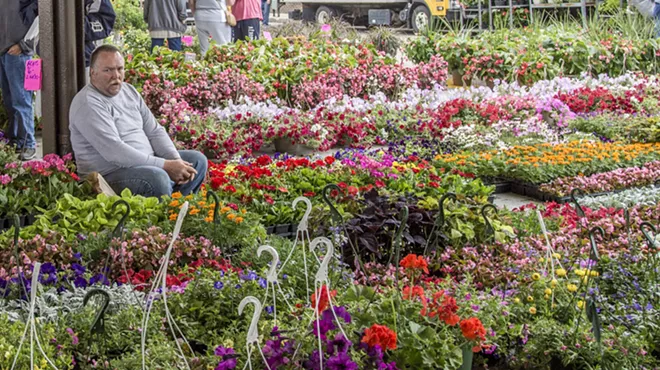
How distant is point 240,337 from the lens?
3287 mm

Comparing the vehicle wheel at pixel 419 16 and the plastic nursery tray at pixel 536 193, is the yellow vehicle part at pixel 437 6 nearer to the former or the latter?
the vehicle wheel at pixel 419 16

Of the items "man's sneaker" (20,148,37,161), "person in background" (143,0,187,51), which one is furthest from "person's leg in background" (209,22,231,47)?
"man's sneaker" (20,148,37,161)

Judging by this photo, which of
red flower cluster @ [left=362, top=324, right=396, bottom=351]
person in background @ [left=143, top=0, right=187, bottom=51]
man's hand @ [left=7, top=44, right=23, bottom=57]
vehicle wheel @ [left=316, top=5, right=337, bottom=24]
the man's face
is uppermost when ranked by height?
vehicle wheel @ [left=316, top=5, right=337, bottom=24]

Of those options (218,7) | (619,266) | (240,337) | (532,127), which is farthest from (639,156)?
(218,7)

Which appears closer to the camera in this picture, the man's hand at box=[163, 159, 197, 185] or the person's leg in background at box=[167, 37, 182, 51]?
the man's hand at box=[163, 159, 197, 185]

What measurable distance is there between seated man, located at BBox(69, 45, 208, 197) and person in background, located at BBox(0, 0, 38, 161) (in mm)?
2186

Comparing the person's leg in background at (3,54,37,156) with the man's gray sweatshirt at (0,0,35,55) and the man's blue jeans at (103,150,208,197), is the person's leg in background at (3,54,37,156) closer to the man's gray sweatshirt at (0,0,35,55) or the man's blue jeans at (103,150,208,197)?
the man's gray sweatshirt at (0,0,35,55)

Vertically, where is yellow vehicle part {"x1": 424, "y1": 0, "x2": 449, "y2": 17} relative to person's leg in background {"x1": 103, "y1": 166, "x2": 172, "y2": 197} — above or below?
above

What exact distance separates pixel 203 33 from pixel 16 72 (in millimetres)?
4326

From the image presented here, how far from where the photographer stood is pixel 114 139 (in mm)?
5695

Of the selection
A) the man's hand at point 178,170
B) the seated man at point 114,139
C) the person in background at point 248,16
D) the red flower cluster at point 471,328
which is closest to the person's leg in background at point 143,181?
the seated man at point 114,139

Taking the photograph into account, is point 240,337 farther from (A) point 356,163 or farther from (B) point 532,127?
(B) point 532,127

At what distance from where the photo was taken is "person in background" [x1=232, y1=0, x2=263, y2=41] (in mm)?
13062

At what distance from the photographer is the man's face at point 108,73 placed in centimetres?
561
